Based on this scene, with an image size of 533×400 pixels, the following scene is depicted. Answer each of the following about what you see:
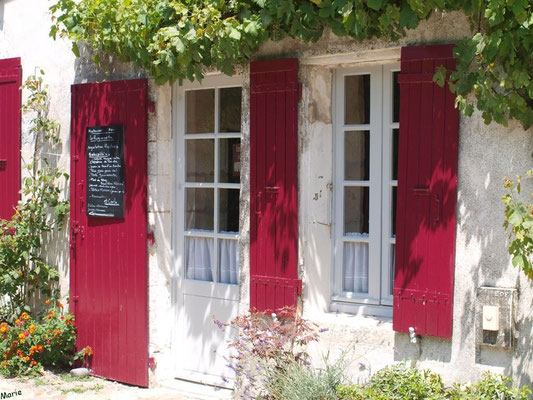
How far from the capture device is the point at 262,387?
5645mm

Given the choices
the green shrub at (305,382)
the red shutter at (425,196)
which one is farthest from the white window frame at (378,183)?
the green shrub at (305,382)

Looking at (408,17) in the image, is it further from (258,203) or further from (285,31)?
(258,203)

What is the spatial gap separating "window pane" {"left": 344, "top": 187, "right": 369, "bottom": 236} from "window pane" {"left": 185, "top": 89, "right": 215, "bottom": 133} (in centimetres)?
145

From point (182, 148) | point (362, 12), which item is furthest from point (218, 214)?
point (362, 12)

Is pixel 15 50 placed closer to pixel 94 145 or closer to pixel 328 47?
pixel 94 145

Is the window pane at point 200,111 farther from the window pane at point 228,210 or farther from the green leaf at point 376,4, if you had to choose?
the green leaf at point 376,4

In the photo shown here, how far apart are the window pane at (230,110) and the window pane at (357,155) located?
1076mm

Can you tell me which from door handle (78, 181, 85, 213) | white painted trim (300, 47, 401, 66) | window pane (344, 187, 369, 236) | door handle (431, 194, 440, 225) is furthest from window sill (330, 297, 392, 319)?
door handle (78, 181, 85, 213)

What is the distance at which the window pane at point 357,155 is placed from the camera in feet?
18.6

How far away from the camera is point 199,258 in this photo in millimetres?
6625

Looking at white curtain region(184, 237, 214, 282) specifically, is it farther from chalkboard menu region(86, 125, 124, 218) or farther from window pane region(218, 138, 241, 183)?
chalkboard menu region(86, 125, 124, 218)

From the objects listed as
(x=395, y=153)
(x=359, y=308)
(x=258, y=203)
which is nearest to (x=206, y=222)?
(x=258, y=203)

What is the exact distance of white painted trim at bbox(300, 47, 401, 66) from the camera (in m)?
5.41

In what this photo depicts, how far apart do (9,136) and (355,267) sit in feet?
13.2
